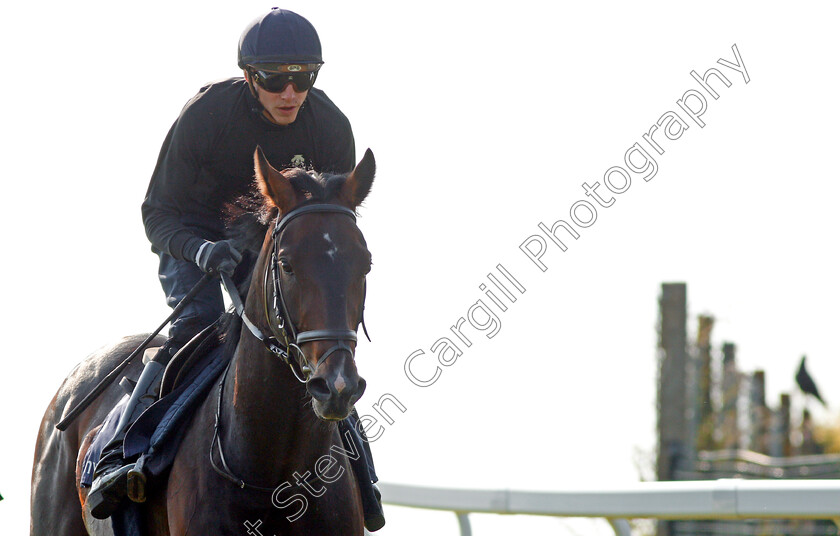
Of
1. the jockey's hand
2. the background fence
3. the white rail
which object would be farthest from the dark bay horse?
the background fence

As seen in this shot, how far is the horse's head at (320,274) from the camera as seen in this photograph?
420cm

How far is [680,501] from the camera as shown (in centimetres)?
575

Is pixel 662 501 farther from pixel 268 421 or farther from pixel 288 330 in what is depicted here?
pixel 288 330

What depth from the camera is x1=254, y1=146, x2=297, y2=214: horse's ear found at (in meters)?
4.76

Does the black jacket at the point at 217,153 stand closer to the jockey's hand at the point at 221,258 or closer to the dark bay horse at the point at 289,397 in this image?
the jockey's hand at the point at 221,258

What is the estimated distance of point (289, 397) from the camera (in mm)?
4773

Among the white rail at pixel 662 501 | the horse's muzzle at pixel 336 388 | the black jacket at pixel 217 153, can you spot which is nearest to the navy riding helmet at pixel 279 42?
the black jacket at pixel 217 153

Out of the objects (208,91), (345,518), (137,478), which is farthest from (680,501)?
(208,91)

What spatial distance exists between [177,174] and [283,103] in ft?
2.13

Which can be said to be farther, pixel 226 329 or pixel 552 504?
pixel 552 504

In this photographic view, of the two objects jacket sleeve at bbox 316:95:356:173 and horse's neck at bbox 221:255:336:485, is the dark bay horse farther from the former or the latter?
jacket sleeve at bbox 316:95:356:173

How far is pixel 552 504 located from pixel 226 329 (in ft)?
6.77

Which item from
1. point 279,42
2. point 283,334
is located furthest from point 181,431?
point 279,42

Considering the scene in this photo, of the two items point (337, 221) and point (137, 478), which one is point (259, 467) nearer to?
point (137, 478)
